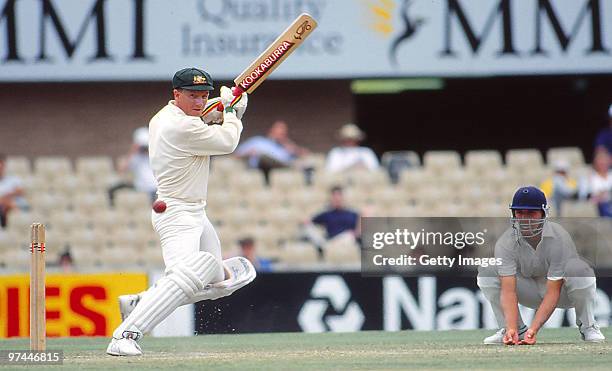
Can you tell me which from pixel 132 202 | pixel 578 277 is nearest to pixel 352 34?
pixel 132 202

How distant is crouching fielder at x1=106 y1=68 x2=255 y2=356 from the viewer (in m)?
6.55

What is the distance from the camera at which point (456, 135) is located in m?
15.1

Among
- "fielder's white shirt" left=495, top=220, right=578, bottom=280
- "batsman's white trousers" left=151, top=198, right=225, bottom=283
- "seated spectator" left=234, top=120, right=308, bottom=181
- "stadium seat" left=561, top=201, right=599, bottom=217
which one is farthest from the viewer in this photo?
"seated spectator" left=234, top=120, right=308, bottom=181

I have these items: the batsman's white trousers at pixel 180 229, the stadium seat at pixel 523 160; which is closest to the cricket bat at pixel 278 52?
the batsman's white trousers at pixel 180 229

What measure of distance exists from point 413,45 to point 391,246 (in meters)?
4.14

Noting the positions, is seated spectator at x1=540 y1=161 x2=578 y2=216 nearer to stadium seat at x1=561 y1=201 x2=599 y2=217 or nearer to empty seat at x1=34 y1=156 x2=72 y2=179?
stadium seat at x1=561 y1=201 x2=599 y2=217

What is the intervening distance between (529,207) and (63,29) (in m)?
7.17

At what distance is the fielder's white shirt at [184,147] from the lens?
6.67m

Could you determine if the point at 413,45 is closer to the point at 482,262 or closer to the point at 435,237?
the point at 435,237

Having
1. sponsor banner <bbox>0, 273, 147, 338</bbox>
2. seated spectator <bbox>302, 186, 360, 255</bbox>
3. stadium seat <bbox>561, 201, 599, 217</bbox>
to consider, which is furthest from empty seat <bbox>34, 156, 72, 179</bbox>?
stadium seat <bbox>561, 201, 599, 217</bbox>

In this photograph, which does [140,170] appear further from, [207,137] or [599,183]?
[207,137]

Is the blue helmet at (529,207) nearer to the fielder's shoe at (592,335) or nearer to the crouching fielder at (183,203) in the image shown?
the fielder's shoe at (592,335)

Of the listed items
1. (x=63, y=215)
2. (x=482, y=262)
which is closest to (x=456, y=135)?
(x=63, y=215)

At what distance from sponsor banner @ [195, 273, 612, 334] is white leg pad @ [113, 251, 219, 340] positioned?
285 cm
